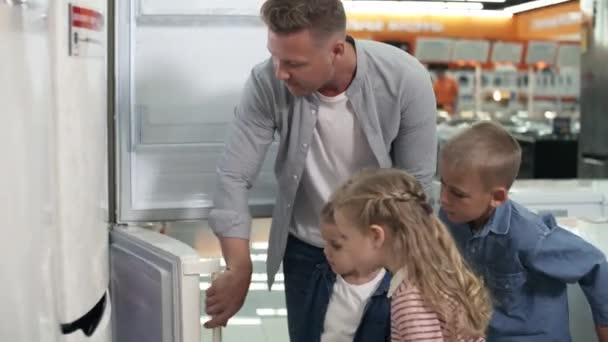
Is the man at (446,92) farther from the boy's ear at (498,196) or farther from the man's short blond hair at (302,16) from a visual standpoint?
the man's short blond hair at (302,16)

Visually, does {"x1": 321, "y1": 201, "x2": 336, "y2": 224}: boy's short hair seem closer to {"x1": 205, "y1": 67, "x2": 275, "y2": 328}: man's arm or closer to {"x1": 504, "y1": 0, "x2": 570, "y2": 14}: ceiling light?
{"x1": 205, "y1": 67, "x2": 275, "y2": 328}: man's arm

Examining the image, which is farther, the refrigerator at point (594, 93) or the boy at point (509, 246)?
the refrigerator at point (594, 93)

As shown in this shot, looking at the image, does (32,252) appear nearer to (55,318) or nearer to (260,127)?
(55,318)

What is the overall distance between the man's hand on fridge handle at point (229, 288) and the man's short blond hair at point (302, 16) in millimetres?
543

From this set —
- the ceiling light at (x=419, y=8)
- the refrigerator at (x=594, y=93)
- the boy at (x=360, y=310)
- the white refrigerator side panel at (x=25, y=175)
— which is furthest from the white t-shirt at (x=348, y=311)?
the ceiling light at (x=419, y=8)

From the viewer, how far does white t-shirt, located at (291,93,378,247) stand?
7.47ft

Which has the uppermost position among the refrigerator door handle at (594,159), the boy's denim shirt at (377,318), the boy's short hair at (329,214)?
the boy's short hair at (329,214)

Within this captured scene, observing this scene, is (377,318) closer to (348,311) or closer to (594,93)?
(348,311)

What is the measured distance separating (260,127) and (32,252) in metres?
0.80

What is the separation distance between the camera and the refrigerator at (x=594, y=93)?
718 cm

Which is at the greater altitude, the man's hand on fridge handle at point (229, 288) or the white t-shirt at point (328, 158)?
the white t-shirt at point (328, 158)

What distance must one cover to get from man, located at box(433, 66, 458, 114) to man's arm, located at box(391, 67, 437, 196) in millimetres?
7993

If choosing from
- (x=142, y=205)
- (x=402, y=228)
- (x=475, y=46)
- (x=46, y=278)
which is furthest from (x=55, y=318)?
(x=475, y=46)

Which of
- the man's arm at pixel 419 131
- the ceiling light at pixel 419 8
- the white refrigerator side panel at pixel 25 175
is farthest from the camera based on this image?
the ceiling light at pixel 419 8
